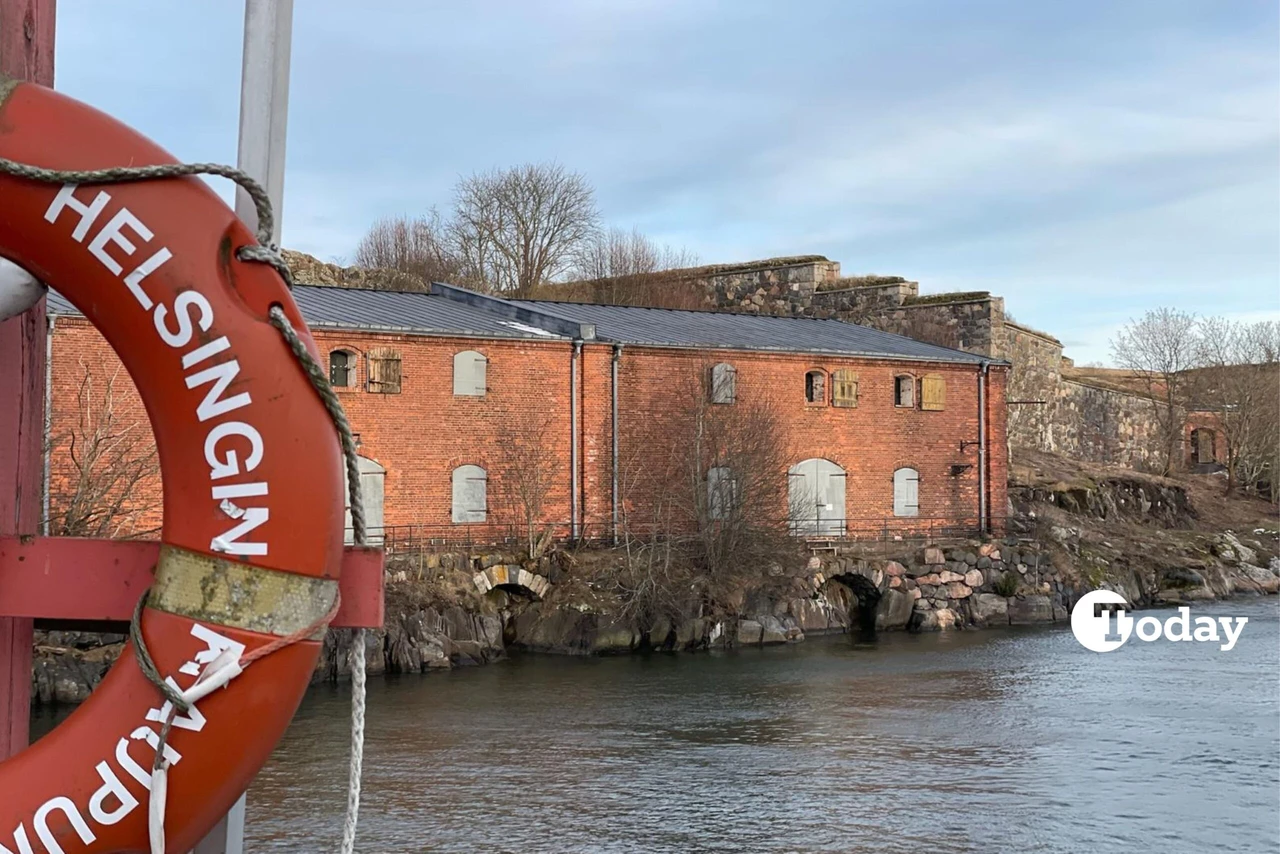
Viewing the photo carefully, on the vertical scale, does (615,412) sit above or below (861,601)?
above

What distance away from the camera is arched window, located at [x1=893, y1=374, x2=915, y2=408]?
24.3m

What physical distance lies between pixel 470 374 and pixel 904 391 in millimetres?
8283

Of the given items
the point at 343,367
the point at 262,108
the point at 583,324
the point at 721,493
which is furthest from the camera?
the point at 583,324

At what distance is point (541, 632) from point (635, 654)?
1359 mm

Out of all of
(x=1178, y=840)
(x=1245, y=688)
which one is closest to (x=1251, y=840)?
(x=1178, y=840)

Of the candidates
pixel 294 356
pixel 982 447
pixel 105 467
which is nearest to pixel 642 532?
pixel 982 447

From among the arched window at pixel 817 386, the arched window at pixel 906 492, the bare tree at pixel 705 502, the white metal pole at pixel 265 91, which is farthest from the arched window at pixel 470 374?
the white metal pole at pixel 265 91

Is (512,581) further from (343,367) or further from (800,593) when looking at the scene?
(800,593)

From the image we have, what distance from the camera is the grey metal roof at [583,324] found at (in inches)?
805

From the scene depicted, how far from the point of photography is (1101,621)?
72.0 ft

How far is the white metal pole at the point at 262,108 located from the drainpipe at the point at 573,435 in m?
18.1

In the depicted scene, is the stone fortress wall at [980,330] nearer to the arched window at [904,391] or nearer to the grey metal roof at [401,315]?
the arched window at [904,391]

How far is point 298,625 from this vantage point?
2.44 meters

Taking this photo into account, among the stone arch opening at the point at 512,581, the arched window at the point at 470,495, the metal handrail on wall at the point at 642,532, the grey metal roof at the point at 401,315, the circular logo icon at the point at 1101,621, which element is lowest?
the circular logo icon at the point at 1101,621
